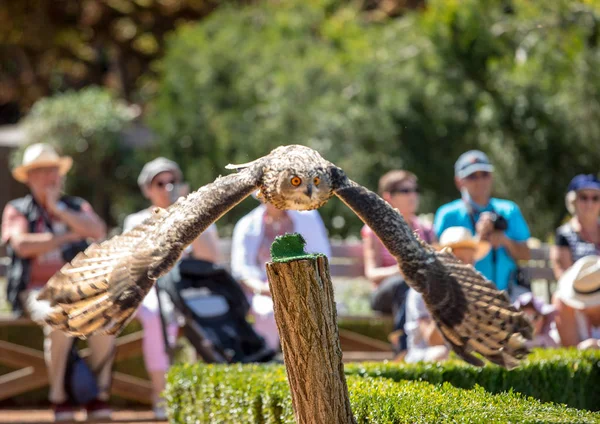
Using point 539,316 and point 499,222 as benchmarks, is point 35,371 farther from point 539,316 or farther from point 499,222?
point 539,316

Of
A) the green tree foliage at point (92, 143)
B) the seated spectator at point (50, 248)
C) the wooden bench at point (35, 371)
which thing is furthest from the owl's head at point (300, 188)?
the green tree foliage at point (92, 143)

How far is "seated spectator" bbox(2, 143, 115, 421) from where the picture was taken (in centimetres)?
812

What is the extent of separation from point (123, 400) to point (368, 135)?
549cm

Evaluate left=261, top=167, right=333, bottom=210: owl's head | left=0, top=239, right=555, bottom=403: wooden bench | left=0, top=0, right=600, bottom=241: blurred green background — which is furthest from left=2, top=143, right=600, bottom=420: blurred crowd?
left=0, top=0, right=600, bottom=241: blurred green background

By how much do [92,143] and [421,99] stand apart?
608 centimetres

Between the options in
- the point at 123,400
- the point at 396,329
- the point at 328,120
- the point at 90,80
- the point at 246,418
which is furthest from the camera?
the point at 90,80

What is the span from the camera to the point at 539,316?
26.3 ft

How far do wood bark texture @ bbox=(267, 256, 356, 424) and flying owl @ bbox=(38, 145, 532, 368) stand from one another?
1.51 feet

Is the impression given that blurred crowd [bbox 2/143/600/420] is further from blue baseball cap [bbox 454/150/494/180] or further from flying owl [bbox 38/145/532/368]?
Answer: flying owl [bbox 38/145/532/368]

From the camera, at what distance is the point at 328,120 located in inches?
549

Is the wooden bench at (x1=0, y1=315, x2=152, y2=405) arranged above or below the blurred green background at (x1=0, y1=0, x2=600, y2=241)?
below

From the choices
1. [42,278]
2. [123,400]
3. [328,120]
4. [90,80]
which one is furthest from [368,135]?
[90,80]

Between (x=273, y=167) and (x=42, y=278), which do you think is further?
(x=42, y=278)

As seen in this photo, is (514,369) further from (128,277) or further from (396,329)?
(128,277)
